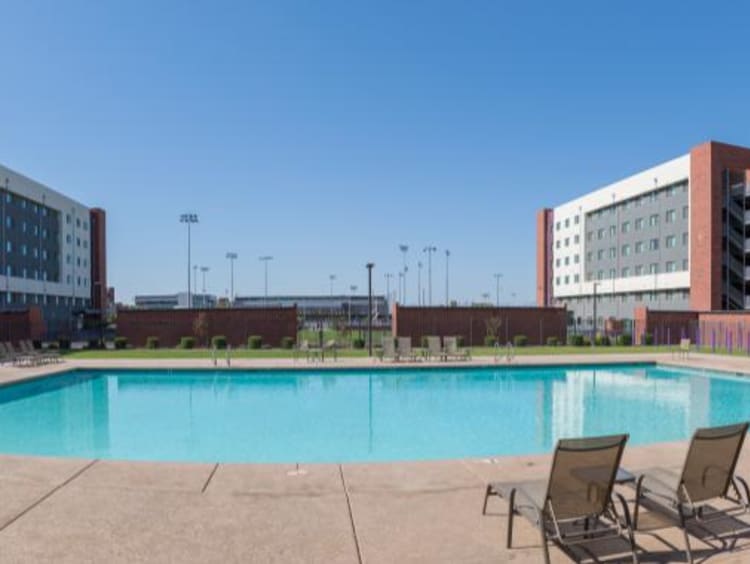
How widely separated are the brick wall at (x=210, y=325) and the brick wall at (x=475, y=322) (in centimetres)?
618

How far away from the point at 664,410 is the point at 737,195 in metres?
34.8

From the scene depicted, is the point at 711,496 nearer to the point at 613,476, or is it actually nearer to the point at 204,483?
the point at 613,476

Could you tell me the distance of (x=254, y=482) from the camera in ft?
19.6

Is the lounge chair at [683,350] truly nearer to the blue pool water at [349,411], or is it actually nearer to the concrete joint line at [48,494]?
the blue pool water at [349,411]

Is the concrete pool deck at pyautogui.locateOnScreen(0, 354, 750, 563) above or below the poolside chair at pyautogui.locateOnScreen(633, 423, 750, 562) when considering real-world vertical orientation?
below

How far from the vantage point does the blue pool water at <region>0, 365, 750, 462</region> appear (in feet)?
34.2

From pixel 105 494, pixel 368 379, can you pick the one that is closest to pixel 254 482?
pixel 105 494

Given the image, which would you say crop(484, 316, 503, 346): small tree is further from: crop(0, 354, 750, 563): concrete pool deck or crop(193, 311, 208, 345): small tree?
crop(0, 354, 750, 563): concrete pool deck

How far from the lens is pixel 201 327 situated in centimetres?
2989

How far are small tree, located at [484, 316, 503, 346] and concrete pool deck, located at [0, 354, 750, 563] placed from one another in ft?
78.3

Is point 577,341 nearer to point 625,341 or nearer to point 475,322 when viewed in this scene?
point 625,341

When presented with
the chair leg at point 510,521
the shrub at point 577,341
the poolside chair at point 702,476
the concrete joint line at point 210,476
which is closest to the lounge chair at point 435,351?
the shrub at point 577,341

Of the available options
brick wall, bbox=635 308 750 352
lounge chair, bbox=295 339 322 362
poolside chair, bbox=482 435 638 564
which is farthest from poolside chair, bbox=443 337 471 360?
poolside chair, bbox=482 435 638 564

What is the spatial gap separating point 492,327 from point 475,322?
3.19 ft
